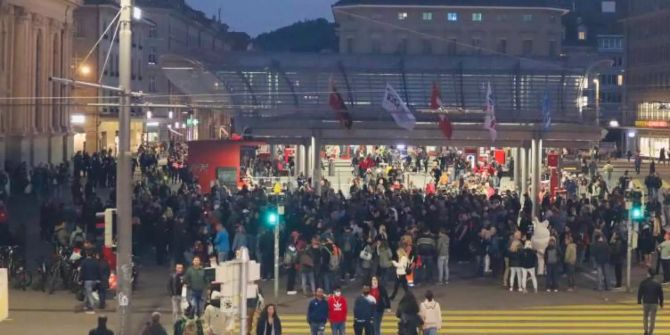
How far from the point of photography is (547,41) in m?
121

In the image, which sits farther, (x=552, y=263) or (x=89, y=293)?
(x=552, y=263)

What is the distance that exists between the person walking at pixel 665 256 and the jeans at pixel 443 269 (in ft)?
16.5

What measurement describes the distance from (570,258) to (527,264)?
115 centimetres

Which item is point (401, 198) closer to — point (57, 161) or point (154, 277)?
point (154, 277)

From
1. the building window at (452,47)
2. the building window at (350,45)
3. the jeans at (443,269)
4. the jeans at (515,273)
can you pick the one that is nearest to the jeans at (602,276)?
the jeans at (515,273)

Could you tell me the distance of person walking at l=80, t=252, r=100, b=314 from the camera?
26.9 metres

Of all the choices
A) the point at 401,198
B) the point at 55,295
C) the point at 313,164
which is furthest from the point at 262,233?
the point at 313,164

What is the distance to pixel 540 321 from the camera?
1092 inches

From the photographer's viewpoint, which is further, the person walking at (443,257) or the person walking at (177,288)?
the person walking at (443,257)

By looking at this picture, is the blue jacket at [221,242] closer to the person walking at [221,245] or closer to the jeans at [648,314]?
the person walking at [221,245]

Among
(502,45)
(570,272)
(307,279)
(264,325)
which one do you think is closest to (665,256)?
(570,272)

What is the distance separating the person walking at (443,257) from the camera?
31.9 meters

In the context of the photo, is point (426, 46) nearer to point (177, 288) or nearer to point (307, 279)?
point (307, 279)

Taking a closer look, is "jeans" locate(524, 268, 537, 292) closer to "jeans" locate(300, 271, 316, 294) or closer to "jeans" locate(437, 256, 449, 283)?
"jeans" locate(437, 256, 449, 283)
